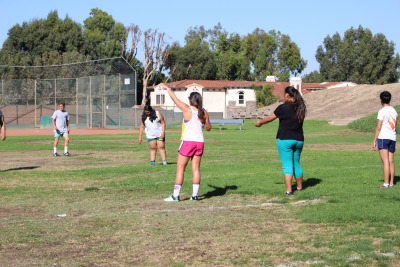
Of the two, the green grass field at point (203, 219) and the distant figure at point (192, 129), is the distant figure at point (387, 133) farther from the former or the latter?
the distant figure at point (192, 129)

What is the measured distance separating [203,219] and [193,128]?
187 cm

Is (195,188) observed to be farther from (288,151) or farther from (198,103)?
(288,151)

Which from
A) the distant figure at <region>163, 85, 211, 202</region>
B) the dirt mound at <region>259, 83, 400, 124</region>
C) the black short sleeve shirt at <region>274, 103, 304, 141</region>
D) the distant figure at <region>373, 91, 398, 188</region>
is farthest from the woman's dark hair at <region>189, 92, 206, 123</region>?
the dirt mound at <region>259, 83, 400, 124</region>

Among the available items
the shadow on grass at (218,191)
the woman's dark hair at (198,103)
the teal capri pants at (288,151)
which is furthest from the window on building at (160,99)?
the woman's dark hair at (198,103)

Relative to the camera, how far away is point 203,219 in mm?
8016

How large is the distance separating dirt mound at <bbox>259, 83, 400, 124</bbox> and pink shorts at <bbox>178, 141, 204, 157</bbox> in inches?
1582

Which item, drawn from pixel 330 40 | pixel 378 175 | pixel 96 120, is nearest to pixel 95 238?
pixel 378 175

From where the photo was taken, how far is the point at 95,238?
6.93 meters

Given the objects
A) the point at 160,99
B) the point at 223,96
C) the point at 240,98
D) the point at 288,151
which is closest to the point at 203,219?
the point at 288,151

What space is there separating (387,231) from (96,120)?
40.2 m

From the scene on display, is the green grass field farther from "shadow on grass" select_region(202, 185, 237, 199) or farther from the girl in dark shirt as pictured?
the girl in dark shirt

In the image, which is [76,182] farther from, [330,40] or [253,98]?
[330,40]

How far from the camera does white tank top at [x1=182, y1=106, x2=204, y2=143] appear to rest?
933cm

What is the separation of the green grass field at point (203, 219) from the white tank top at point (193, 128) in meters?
1.09
